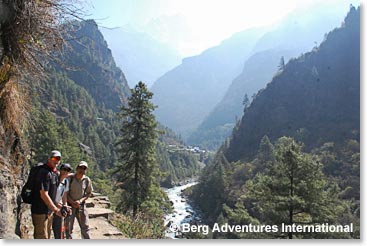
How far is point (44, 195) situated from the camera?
3.38 metres

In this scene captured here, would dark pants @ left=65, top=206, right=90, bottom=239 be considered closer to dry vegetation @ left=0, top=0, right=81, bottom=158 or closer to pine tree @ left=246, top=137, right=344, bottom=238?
dry vegetation @ left=0, top=0, right=81, bottom=158

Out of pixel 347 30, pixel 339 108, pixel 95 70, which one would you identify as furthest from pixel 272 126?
pixel 95 70

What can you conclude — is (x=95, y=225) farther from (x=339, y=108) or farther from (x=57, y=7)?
(x=339, y=108)

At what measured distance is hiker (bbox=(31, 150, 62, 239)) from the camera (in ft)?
11.1

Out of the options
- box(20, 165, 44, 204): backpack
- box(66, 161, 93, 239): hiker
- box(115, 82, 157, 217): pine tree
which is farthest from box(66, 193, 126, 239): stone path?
box(115, 82, 157, 217): pine tree

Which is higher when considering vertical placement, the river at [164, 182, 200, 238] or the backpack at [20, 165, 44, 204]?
the backpack at [20, 165, 44, 204]

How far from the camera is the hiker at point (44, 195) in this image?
338cm

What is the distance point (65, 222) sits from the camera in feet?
15.0

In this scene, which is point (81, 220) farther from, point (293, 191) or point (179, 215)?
point (179, 215)

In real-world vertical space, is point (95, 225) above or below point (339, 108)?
below

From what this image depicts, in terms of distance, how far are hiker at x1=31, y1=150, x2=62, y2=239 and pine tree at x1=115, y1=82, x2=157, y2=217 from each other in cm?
1129

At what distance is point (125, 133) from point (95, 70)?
404ft

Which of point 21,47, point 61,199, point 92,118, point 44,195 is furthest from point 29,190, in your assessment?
point 92,118

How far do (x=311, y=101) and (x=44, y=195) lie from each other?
9934 cm
